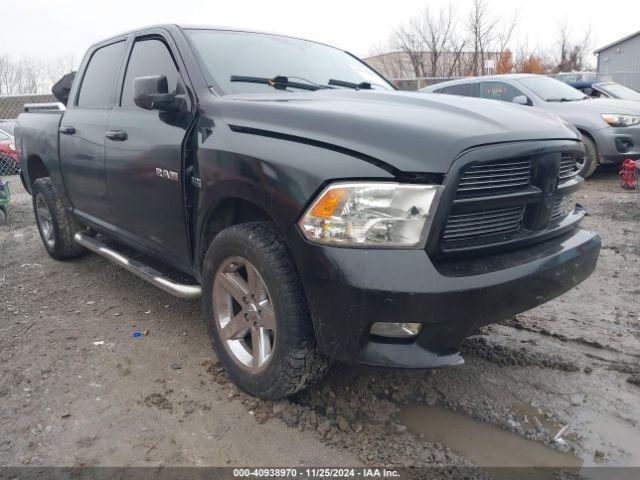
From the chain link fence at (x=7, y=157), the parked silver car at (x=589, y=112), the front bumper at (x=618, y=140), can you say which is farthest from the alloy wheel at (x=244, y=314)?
the chain link fence at (x=7, y=157)

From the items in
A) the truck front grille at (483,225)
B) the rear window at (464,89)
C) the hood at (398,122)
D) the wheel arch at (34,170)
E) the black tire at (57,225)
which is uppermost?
the rear window at (464,89)

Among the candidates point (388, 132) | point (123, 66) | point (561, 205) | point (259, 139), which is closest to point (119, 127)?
point (123, 66)

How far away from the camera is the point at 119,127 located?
337 centimetres

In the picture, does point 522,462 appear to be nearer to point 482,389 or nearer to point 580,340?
point 482,389

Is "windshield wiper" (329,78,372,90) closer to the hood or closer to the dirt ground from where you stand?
the hood

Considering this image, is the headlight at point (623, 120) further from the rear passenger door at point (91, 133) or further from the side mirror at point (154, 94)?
the side mirror at point (154, 94)

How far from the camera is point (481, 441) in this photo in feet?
7.48

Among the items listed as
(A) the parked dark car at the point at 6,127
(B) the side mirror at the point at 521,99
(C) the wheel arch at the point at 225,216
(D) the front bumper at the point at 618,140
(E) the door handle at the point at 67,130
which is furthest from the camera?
(A) the parked dark car at the point at 6,127

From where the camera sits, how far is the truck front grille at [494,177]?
202cm

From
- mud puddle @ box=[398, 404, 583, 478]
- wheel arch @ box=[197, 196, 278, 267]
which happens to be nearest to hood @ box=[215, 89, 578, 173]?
wheel arch @ box=[197, 196, 278, 267]

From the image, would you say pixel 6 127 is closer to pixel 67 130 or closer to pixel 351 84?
pixel 67 130

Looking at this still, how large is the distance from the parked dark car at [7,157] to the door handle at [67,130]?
10992 mm

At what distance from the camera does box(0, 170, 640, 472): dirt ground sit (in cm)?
224

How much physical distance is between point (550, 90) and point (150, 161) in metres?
7.30
